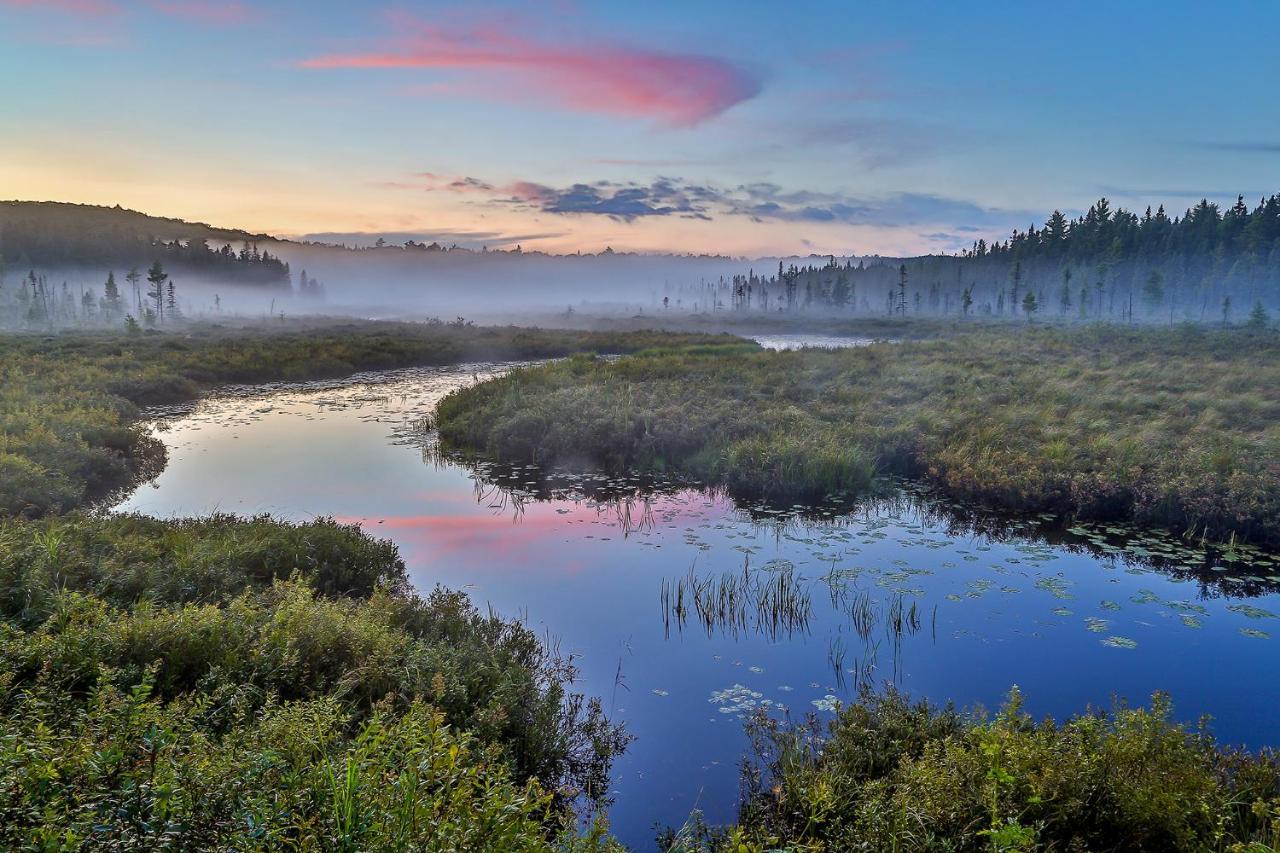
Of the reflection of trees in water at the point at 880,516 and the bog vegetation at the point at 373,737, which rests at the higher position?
the bog vegetation at the point at 373,737

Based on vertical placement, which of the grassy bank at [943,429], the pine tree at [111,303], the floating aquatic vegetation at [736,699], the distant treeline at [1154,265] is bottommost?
the floating aquatic vegetation at [736,699]

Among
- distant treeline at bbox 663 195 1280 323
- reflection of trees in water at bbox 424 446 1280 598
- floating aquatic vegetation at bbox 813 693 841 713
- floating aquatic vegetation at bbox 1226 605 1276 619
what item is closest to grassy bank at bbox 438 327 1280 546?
reflection of trees in water at bbox 424 446 1280 598

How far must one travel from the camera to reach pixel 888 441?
2080 centimetres

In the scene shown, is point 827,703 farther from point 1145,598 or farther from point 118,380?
point 118,380

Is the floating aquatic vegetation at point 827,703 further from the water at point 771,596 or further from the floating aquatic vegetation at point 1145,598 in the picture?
the floating aquatic vegetation at point 1145,598

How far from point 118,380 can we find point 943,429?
34626 millimetres

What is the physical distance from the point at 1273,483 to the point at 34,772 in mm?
19884

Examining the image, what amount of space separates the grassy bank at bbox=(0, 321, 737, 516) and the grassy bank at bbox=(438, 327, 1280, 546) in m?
9.88

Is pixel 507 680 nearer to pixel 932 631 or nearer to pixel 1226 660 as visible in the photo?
pixel 932 631

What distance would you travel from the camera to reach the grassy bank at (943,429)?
52.4 feet

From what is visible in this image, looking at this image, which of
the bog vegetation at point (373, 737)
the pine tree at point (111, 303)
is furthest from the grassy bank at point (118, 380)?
the pine tree at point (111, 303)

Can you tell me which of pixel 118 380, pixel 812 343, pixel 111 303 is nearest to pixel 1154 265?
pixel 812 343

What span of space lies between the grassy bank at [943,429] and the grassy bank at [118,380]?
988cm

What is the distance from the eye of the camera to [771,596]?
1154 cm
